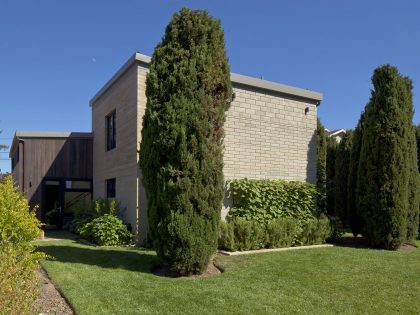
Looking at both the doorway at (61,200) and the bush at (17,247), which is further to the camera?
the doorway at (61,200)

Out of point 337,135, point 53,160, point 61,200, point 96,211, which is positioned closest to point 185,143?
point 96,211

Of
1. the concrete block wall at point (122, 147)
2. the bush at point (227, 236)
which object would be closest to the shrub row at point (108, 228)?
the concrete block wall at point (122, 147)

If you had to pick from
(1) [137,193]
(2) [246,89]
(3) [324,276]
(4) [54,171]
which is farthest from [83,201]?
(3) [324,276]

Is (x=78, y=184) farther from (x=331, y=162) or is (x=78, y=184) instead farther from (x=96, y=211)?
(x=331, y=162)

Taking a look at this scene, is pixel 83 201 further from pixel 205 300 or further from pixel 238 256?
pixel 205 300

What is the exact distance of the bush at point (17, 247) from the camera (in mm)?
4115

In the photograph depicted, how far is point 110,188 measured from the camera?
15086mm

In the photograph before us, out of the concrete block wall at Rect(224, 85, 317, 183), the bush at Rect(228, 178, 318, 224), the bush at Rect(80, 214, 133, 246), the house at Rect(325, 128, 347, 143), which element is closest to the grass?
the bush at Rect(228, 178, 318, 224)

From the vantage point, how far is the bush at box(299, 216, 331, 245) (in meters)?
11.2

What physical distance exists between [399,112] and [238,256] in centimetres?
595

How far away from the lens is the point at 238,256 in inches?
367

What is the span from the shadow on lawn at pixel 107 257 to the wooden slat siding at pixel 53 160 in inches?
267

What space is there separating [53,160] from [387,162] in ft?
41.9

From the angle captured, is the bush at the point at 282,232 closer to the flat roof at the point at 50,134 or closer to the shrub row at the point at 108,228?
the shrub row at the point at 108,228
